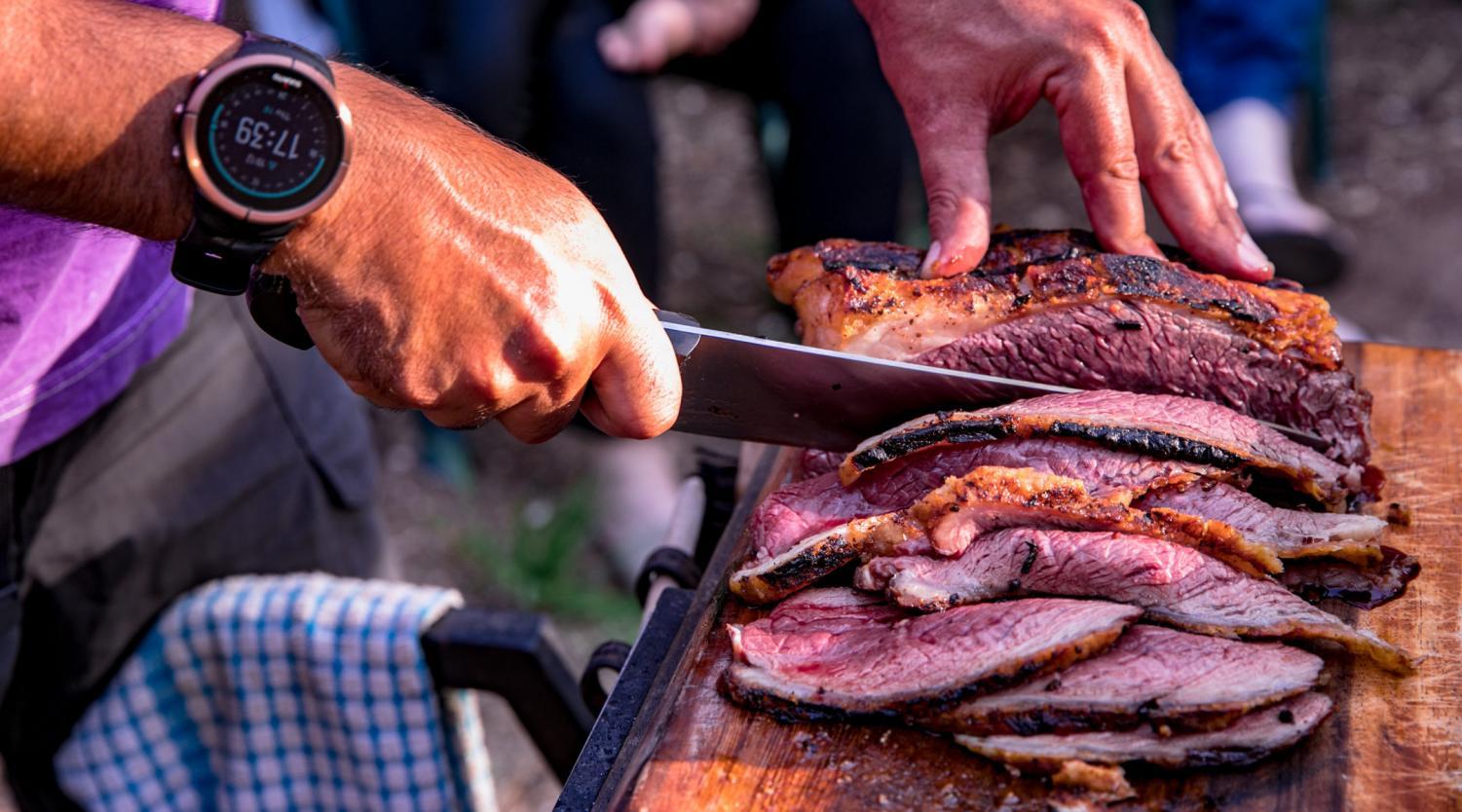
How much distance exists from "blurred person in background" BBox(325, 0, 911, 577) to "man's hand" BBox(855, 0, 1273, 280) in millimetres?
2989

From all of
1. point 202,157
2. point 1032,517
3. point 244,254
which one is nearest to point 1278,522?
point 1032,517

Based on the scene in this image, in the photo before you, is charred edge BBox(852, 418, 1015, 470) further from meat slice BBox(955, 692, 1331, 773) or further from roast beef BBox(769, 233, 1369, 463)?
meat slice BBox(955, 692, 1331, 773)

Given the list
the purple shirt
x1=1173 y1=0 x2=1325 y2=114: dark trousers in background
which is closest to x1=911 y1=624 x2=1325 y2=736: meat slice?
the purple shirt

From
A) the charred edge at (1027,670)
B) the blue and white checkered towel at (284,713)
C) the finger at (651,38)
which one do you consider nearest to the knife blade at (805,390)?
the charred edge at (1027,670)

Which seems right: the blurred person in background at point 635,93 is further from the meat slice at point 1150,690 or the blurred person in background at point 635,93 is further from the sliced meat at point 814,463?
the meat slice at point 1150,690

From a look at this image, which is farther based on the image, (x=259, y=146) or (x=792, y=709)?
(x=792, y=709)

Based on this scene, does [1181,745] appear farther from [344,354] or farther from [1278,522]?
[344,354]

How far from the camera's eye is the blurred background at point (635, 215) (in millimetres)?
5836

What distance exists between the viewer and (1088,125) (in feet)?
9.46

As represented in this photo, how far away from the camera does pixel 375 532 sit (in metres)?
4.14

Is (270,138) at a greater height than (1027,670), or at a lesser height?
greater

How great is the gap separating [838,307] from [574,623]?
3.35 m

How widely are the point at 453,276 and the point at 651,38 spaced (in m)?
4.12

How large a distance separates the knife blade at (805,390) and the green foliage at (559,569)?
3.10 meters
